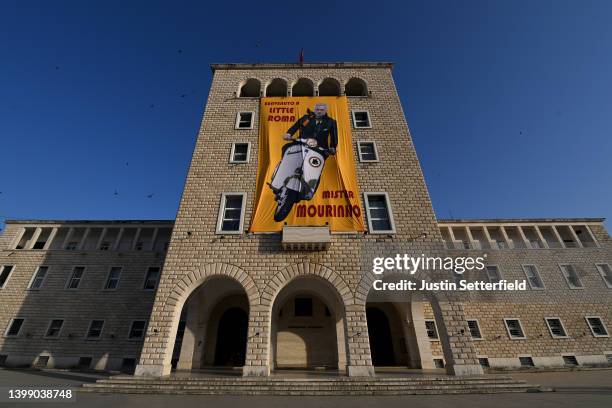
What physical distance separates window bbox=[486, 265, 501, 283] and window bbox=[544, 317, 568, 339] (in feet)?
13.7

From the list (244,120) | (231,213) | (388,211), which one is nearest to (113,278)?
(231,213)

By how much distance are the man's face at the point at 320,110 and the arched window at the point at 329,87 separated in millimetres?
3310

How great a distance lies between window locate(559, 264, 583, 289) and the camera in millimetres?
22545

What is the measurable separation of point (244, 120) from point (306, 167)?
6038 mm

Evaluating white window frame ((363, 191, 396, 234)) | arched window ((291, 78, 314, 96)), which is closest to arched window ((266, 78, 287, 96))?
arched window ((291, 78, 314, 96))

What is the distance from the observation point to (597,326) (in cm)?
2088

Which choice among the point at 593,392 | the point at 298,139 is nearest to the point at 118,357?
the point at 298,139

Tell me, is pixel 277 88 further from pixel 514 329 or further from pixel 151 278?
pixel 514 329

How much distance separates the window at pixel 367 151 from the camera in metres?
15.4

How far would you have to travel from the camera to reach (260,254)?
1241cm

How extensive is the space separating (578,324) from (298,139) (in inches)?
1028

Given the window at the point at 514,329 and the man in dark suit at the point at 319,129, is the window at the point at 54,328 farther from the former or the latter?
the window at the point at 514,329

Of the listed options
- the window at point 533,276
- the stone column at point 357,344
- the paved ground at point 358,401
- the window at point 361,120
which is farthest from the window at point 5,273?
the window at point 533,276

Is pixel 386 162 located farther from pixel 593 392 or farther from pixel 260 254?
pixel 593 392
